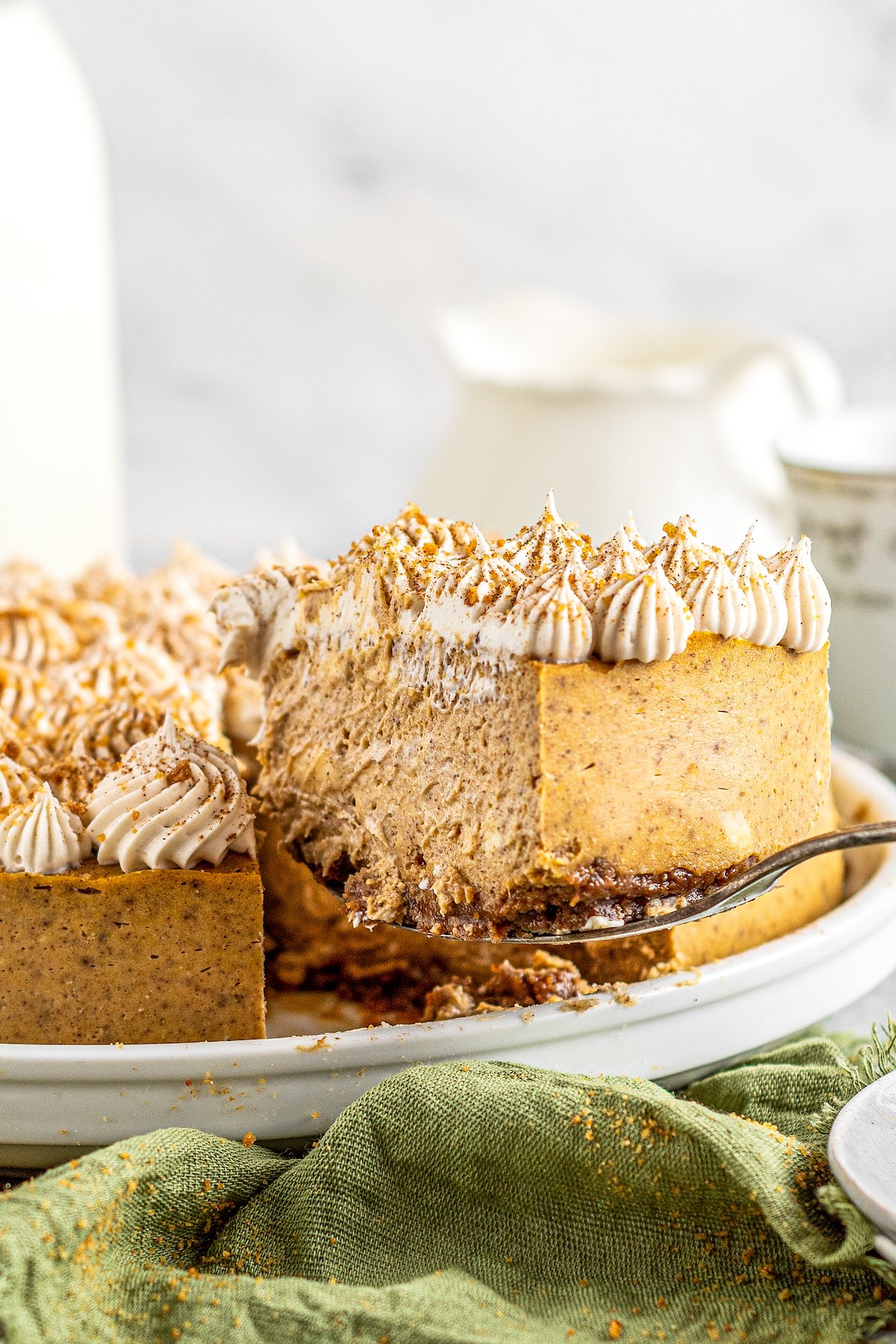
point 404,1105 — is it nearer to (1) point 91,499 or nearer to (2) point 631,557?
(2) point 631,557

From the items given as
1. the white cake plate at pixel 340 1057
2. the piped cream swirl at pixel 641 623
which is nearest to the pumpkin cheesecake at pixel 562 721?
the piped cream swirl at pixel 641 623

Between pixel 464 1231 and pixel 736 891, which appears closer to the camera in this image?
pixel 464 1231

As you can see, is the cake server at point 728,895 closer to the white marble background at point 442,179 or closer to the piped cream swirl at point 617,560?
the piped cream swirl at point 617,560

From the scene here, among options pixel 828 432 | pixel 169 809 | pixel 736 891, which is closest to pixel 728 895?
pixel 736 891

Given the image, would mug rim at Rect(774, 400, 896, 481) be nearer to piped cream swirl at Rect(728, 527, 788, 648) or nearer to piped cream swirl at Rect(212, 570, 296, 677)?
piped cream swirl at Rect(728, 527, 788, 648)

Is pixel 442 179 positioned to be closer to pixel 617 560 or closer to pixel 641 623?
pixel 617 560

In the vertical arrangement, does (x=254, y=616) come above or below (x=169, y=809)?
above

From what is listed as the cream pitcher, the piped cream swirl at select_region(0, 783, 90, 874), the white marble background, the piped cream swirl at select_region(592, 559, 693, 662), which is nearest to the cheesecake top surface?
the piped cream swirl at select_region(592, 559, 693, 662)
